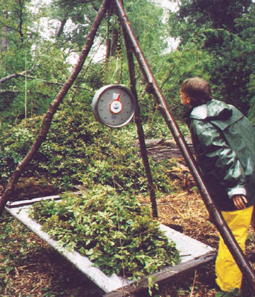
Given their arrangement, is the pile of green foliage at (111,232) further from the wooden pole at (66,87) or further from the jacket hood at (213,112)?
the jacket hood at (213,112)

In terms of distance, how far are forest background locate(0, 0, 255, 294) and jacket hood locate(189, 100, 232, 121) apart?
3.47 ft

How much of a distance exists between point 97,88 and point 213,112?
775 centimetres

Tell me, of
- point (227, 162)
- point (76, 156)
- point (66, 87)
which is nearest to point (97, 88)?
point (76, 156)

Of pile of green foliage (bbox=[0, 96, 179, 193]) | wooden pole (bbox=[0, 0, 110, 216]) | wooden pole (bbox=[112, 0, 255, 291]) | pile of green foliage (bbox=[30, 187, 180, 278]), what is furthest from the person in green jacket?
pile of green foliage (bbox=[0, 96, 179, 193])

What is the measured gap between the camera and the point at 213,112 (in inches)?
102

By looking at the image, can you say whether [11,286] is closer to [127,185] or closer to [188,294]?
[188,294]

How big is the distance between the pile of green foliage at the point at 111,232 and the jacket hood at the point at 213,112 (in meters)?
1.20

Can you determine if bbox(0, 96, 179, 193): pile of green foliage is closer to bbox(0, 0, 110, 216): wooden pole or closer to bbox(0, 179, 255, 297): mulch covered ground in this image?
bbox(0, 179, 255, 297): mulch covered ground

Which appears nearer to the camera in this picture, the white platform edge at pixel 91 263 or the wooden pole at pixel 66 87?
the white platform edge at pixel 91 263

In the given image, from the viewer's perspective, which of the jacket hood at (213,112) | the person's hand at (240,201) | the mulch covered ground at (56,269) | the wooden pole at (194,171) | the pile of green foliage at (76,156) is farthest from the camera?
the pile of green foliage at (76,156)

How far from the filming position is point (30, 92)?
9680mm

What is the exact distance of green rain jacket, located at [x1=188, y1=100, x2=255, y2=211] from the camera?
8.02 feet

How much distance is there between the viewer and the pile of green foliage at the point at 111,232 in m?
2.72

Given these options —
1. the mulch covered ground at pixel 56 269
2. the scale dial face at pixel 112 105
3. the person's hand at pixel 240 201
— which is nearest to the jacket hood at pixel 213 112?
the person's hand at pixel 240 201
